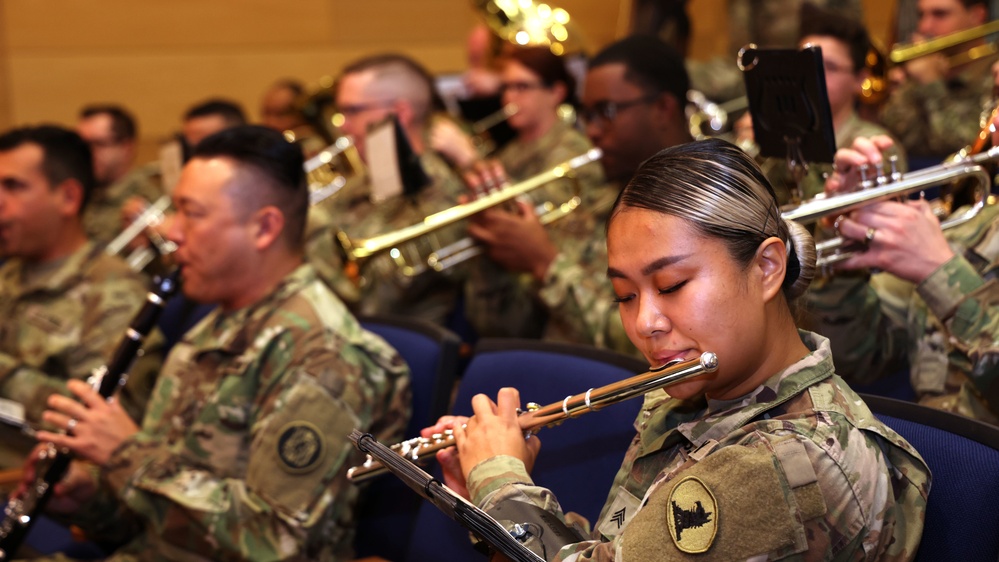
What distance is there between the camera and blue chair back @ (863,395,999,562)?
4.14 ft

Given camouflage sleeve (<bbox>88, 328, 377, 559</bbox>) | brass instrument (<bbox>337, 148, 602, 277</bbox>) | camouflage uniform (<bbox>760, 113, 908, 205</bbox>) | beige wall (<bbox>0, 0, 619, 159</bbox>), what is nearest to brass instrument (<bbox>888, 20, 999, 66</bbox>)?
camouflage uniform (<bbox>760, 113, 908, 205</bbox>)

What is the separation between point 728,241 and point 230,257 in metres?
1.32

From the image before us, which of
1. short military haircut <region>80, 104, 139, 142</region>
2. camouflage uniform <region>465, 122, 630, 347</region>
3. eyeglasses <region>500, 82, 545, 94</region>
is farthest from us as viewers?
short military haircut <region>80, 104, 139, 142</region>

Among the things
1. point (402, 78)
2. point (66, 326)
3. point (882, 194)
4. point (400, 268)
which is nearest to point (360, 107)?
point (402, 78)

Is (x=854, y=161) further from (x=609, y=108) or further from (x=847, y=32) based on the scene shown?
(x=847, y=32)

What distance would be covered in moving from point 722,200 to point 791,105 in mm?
705

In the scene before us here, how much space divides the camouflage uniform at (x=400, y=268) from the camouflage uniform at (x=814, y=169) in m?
1.18

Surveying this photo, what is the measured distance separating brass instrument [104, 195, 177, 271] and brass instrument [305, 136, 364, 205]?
605mm

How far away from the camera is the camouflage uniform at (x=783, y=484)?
114cm

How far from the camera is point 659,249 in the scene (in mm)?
1286

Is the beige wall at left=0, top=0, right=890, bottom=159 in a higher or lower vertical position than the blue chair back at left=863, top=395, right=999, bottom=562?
higher

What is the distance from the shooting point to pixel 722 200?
1290mm

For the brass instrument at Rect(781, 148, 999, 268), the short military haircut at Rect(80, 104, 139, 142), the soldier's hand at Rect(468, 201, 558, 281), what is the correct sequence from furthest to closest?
the short military haircut at Rect(80, 104, 139, 142) < the soldier's hand at Rect(468, 201, 558, 281) < the brass instrument at Rect(781, 148, 999, 268)

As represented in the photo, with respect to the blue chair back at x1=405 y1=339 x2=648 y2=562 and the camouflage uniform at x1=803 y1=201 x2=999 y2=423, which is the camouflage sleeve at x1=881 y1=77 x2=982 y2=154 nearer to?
the camouflage uniform at x1=803 y1=201 x2=999 y2=423
